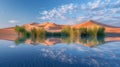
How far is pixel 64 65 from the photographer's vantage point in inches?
199

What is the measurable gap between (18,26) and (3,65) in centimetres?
2741

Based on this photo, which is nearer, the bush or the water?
the water

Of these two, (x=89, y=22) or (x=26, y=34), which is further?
(x=89, y=22)

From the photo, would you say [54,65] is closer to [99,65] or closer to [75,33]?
[99,65]

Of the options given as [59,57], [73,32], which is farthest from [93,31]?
[59,57]

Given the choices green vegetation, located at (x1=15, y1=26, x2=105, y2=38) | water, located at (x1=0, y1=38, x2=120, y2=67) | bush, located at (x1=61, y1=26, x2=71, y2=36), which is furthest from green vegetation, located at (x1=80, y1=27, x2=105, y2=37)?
water, located at (x1=0, y1=38, x2=120, y2=67)

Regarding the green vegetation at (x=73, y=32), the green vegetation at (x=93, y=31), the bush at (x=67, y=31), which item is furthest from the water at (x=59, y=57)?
the bush at (x=67, y=31)

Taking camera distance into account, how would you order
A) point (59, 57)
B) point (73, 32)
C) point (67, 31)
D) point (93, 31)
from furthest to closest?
point (67, 31), point (73, 32), point (93, 31), point (59, 57)

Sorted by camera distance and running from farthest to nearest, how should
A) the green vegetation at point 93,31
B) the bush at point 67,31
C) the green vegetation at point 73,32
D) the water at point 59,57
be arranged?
1. the bush at point 67,31
2. the green vegetation at point 73,32
3. the green vegetation at point 93,31
4. the water at point 59,57

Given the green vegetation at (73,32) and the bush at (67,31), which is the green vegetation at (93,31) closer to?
the green vegetation at (73,32)

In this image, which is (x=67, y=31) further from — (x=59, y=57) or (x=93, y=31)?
(x=59, y=57)

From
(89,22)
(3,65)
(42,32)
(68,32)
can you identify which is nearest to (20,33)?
(42,32)

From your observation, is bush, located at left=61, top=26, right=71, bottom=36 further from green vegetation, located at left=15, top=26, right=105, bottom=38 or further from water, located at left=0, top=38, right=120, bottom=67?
water, located at left=0, top=38, right=120, bottom=67

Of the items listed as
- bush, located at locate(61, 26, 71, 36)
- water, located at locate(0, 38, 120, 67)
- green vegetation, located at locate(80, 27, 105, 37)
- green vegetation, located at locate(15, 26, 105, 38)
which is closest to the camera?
water, located at locate(0, 38, 120, 67)
